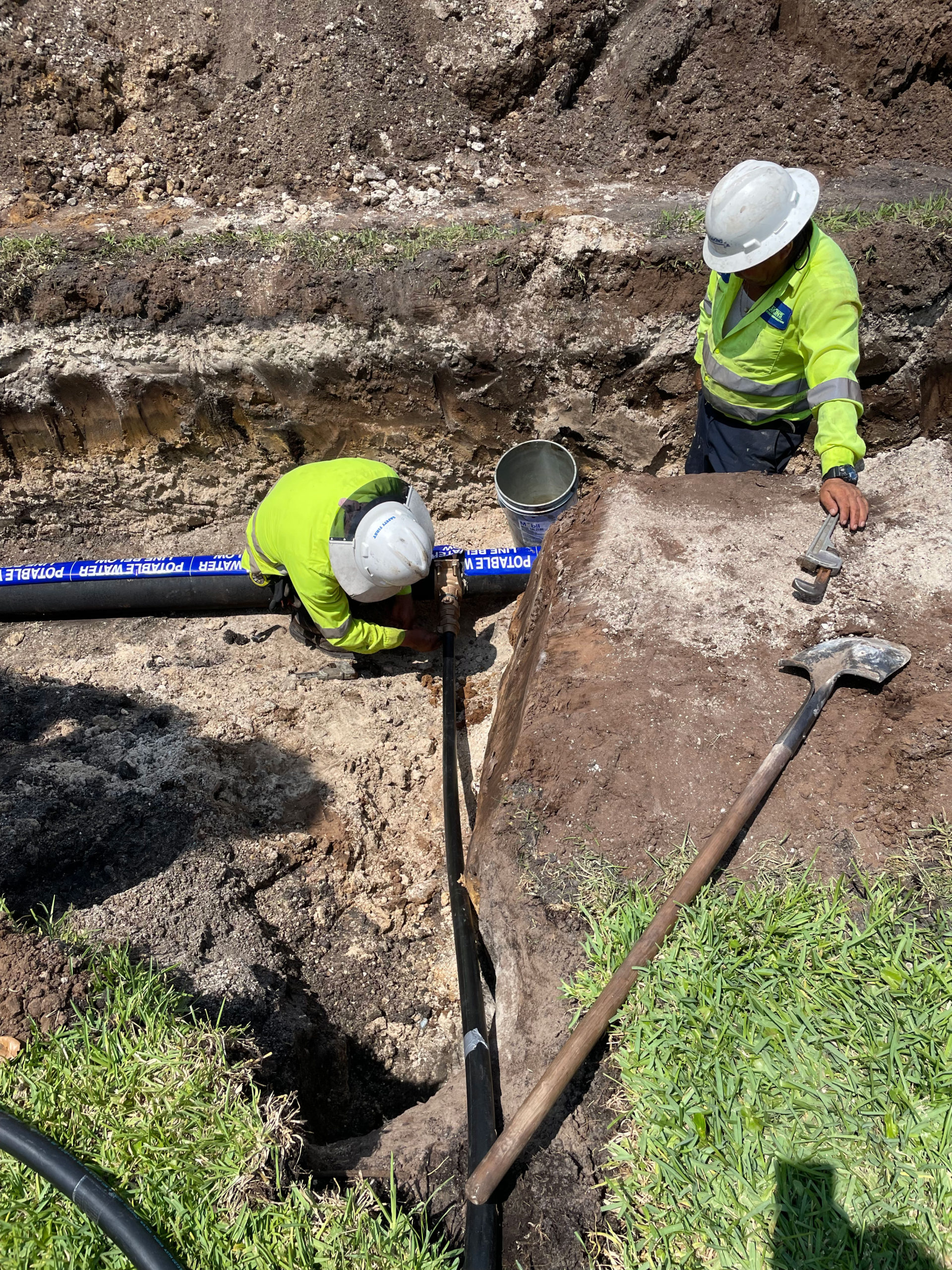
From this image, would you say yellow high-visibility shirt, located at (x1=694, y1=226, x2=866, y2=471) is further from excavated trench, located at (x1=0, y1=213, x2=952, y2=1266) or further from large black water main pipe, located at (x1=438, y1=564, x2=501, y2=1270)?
large black water main pipe, located at (x1=438, y1=564, x2=501, y2=1270)

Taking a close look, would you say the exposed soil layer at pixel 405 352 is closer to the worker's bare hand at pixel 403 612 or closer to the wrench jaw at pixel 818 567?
the worker's bare hand at pixel 403 612

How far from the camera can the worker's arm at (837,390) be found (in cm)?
296

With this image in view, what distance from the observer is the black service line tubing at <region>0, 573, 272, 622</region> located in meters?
4.98

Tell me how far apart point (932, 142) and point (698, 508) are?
15.0ft

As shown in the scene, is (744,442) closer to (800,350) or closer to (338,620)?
(800,350)

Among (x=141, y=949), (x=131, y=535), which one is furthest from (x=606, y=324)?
(x=141, y=949)

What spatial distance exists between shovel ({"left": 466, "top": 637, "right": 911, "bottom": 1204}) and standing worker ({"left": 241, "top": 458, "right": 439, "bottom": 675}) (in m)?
1.88

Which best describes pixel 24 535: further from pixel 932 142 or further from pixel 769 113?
pixel 932 142

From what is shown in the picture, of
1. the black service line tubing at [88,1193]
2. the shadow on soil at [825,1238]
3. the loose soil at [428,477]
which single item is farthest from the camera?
the loose soil at [428,477]

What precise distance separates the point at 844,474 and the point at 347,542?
2.19 m

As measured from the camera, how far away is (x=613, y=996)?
2.04m

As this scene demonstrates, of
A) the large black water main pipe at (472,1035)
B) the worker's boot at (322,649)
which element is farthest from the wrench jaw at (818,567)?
the worker's boot at (322,649)

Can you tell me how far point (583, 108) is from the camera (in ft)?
19.8

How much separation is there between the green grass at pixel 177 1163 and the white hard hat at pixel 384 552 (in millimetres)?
2070
